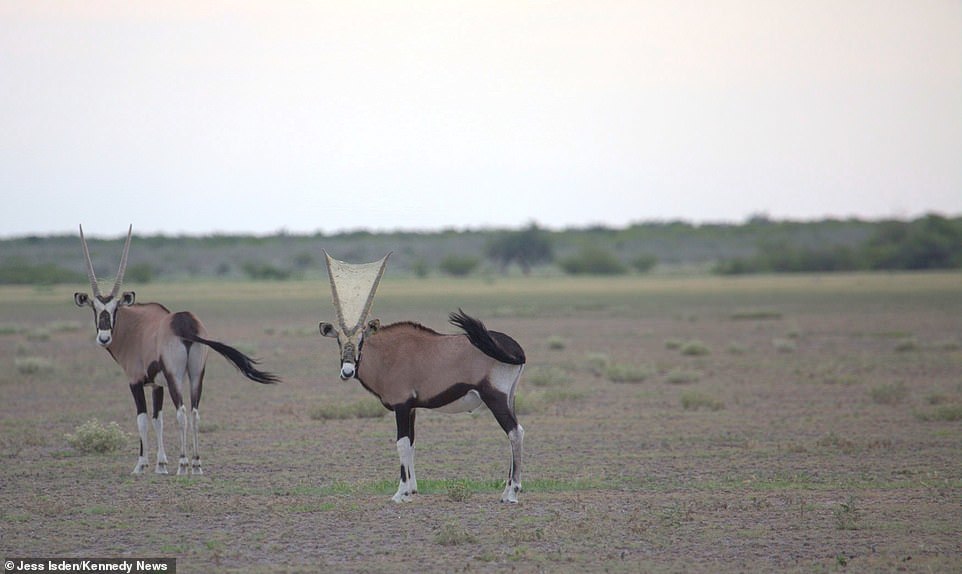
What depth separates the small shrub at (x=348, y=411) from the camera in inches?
760

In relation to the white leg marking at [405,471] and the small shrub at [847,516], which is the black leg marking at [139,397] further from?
the small shrub at [847,516]

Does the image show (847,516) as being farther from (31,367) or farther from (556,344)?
(556,344)

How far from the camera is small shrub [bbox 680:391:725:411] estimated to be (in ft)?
67.1

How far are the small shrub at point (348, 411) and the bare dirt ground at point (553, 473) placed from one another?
14 cm

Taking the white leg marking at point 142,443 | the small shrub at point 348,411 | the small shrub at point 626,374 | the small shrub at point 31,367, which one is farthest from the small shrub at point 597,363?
the white leg marking at point 142,443

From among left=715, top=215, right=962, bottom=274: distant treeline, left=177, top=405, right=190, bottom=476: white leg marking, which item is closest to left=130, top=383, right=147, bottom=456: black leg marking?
left=177, top=405, right=190, bottom=476: white leg marking

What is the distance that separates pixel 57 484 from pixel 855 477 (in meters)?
9.33

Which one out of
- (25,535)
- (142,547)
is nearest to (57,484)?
(25,535)

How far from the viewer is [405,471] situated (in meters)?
11.5

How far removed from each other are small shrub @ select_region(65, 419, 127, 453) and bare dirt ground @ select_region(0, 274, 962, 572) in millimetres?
182

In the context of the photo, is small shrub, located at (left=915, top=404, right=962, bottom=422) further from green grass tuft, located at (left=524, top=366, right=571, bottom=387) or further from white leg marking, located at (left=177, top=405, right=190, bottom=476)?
white leg marking, located at (left=177, top=405, right=190, bottom=476)

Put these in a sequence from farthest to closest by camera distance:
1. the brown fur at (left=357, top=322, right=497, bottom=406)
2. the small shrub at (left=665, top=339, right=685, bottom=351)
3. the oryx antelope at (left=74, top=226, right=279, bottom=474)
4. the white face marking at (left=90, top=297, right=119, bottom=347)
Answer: the small shrub at (left=665, top=339, right=685, bottom=351), the oryx antelope at (left=74, top=226, right=279, bottom=474), the white face marking at (left=90, top=297, right=119, bottom=347), the brown fur at (left=357, top=322, right=497, bottom=406)

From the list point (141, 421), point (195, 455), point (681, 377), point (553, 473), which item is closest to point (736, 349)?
point (681, 377)

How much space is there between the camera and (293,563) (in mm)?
9156
